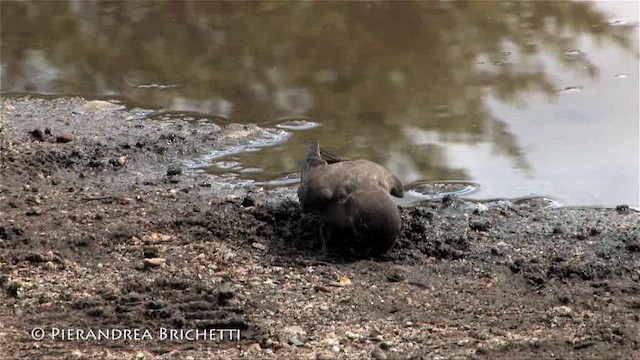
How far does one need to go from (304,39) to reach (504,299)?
15.4ft

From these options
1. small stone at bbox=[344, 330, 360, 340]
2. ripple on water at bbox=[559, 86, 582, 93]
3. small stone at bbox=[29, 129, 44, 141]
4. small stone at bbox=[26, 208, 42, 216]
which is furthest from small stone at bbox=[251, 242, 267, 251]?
ripple on water at bbox=[559, 86, 582, 93]

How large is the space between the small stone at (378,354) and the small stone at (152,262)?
127cm

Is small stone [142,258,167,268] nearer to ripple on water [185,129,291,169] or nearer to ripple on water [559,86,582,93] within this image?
ripple on water [185,129,291,169]

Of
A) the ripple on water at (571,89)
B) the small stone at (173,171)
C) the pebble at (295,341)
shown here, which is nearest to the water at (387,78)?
the ripple on water at (571,89)

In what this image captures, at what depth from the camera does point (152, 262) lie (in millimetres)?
4516

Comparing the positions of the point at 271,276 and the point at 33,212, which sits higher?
the point at 33,212

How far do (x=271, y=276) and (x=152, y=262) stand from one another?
0.56 metres

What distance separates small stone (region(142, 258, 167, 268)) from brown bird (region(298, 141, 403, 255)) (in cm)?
77

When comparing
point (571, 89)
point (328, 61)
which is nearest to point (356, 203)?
point (571, 89)

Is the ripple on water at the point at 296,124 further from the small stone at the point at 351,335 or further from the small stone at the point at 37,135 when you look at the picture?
the small stone at the point at 351,335

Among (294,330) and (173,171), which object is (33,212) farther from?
(294,330)

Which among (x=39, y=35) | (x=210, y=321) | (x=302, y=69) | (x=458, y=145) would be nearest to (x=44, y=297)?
(x=210, y=321)

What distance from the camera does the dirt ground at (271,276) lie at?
3.81m

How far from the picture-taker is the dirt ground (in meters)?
3.81
